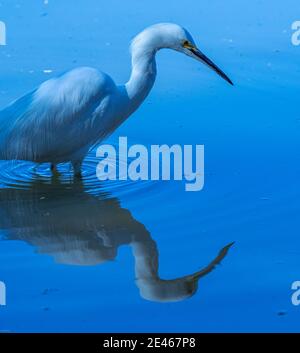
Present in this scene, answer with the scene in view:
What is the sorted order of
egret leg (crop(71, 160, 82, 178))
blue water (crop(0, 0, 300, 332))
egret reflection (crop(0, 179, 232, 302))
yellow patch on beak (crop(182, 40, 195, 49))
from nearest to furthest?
blue water (crop(0, 0, 300, 332))
egret reflection (crop(0, 179, 232, 302))
yellow patch on beak (crop(182, 40, 195, 49))
egret leg (crop(71, 160, 82, 178))

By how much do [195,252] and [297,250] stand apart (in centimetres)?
39

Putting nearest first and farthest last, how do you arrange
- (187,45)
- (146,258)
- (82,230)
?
(146,258)
(82,230)
(187,45)

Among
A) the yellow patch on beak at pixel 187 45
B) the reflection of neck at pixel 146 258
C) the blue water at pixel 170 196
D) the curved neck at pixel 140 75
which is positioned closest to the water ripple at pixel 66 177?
the blue water at pixel 170 196

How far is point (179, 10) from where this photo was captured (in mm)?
6422

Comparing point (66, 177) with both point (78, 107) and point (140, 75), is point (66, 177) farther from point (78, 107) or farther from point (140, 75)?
point (140, 75)

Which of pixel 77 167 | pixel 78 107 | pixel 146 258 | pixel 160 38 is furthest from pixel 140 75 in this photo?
pixel 146 258

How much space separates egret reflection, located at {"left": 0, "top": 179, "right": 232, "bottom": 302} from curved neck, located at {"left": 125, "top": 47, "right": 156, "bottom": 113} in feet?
1.56

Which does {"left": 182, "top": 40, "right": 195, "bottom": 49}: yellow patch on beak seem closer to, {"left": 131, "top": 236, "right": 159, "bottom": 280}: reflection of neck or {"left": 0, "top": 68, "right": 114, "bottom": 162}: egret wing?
{"left": 0, "top": 68, "right": 114, "bottom": 162}: egret wing

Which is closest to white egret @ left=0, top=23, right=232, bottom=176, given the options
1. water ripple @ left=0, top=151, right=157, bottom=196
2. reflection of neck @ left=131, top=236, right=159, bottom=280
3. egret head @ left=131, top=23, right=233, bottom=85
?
egret head @ left=131, top=23, right=233, bottom=85

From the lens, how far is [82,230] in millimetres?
3672

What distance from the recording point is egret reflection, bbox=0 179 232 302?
321 cm

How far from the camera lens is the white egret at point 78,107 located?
13.5 ft

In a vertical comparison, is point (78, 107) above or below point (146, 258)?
above

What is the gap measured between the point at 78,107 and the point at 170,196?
582 millimetres
